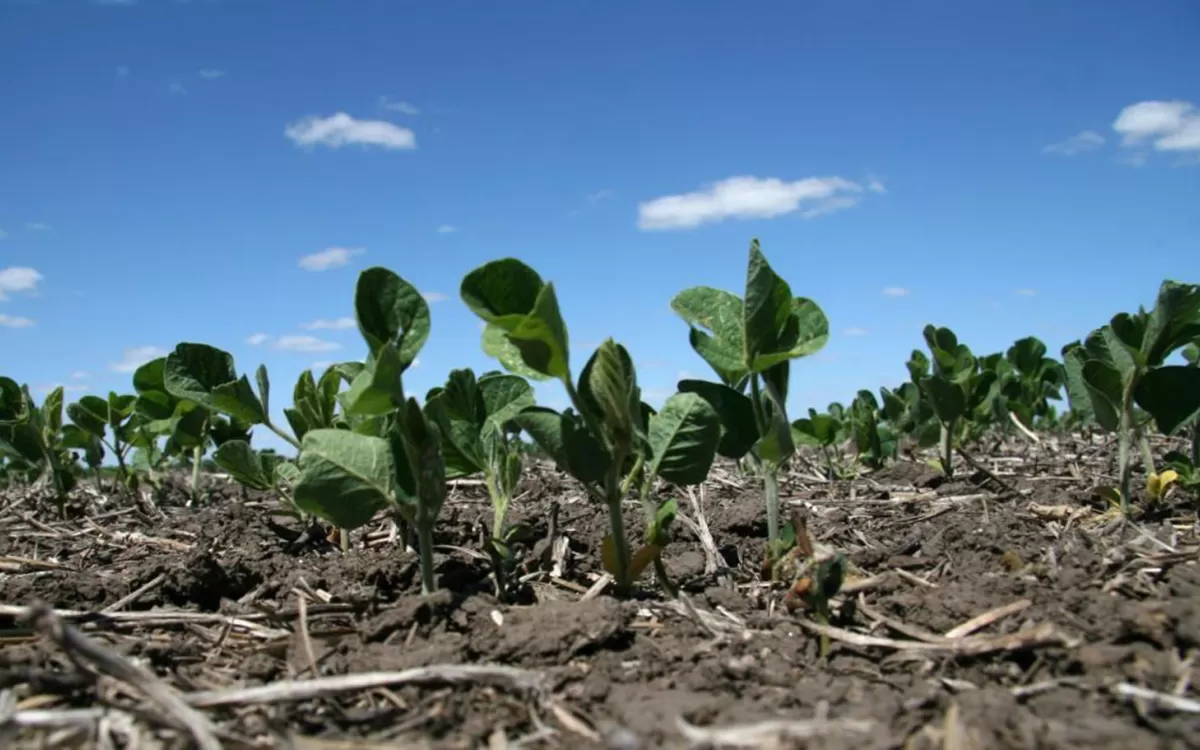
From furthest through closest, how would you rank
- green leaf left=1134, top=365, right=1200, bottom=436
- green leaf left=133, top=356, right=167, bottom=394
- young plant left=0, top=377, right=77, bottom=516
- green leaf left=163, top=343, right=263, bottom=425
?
young plant left=0, top=377, right=77, bottom=516
green leaf left=133, top=356, right=167, bottom=394
green leaf left=1134, top=365, right=1200, bottom=436
green leaf left=163, top=343, right=263, bottom=425

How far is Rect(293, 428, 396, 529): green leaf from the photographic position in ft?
7.79

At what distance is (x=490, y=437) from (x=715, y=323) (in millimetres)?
698

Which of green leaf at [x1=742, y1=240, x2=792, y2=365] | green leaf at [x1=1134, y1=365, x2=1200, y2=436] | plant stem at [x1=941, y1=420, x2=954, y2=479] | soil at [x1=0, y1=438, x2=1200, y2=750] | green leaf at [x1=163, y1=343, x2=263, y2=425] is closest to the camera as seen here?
soil at [x1=0, y1=438, x2=1200, y2=750]

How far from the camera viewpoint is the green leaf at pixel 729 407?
267 centimetres

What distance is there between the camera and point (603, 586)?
2.61m

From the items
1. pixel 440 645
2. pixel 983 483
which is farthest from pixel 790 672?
pixel 983 483

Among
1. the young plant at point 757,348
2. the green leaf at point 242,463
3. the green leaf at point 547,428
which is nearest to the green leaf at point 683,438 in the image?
the young plant at point 757,348

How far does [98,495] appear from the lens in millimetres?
5406

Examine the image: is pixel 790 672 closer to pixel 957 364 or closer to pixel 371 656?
pixel 371 656

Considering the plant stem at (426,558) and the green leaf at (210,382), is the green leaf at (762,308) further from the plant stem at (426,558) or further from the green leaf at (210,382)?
the green leaf at (210,382)

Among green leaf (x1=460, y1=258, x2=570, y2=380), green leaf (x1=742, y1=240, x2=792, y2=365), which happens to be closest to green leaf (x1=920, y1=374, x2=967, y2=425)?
green leaf (x1=742, y1=240, x2=792, y2=365)

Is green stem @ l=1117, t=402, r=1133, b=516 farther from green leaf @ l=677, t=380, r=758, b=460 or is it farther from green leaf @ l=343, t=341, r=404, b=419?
green leaf @ l=343, t=341, r=404, b=419

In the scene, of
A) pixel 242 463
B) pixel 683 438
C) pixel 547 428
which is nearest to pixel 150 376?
pixel 242 463

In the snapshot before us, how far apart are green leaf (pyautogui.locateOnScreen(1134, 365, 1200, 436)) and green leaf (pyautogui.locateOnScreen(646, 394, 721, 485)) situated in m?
1.57
